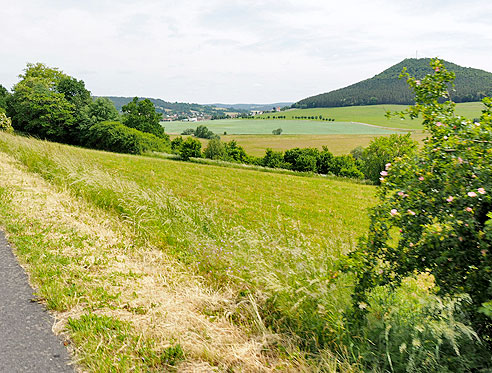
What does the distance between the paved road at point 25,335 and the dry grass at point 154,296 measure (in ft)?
0.49

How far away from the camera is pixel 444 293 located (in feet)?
8.14

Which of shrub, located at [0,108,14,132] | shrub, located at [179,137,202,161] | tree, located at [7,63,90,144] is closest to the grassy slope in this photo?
shrub, located at [0,108,14,132]

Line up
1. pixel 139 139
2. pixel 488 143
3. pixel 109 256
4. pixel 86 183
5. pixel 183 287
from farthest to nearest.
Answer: pixel 139 139 < pixel 86 183 < pixel 109 256 < pixel 183 287 < pixel 488 143

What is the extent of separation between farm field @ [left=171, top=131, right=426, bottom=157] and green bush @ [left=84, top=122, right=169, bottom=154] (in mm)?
32944

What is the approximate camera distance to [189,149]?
4166cm

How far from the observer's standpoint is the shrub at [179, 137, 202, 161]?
40.7 metres

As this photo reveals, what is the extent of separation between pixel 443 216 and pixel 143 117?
72980mm

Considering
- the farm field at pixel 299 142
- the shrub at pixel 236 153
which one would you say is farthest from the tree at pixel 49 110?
the farm field at pixel 299 142

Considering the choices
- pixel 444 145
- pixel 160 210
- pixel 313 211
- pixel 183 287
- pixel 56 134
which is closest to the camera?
pixel 444 145

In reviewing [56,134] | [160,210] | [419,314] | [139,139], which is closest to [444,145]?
[419,314]

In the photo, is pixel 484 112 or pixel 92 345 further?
pixel 92 345

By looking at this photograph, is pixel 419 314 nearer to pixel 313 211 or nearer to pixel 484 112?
pixel 484 112

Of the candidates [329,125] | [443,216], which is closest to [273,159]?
[329,125]

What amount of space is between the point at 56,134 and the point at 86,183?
5048 cm
